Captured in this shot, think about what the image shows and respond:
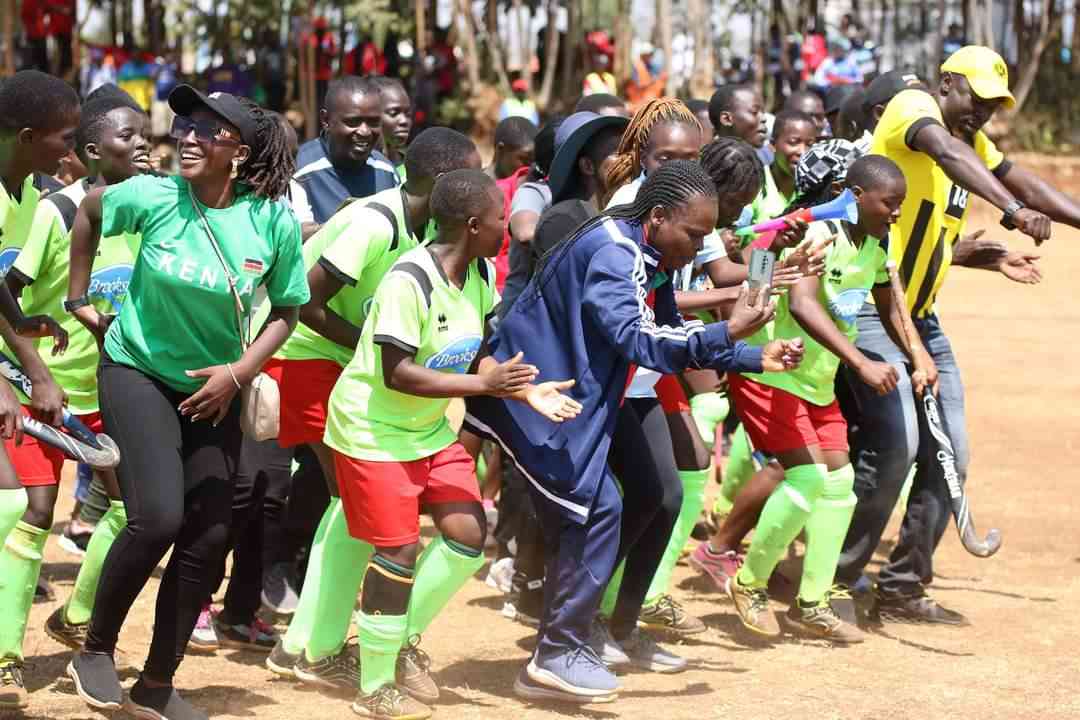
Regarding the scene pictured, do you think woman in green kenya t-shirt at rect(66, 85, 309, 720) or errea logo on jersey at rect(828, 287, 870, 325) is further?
errea logo on jersey at rect(828, 287, 870, 325)

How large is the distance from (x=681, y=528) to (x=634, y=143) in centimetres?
166

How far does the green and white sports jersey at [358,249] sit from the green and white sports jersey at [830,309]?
159cm

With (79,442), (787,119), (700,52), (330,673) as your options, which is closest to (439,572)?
(330,673)

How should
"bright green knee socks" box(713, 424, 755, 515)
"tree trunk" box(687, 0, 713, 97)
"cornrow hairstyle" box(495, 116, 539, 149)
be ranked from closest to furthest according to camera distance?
"bright green knee socks" box(713, 424, 755, 515), "cornrow hairstyle" box(495, 116, 539, 149), "tree trunk" box(687, 0, 713, 97)

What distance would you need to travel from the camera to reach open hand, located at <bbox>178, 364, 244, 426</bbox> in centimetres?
510

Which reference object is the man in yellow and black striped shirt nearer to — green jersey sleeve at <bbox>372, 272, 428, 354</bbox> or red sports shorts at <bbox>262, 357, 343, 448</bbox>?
red sports shorts at <bbox>262, 357, 343, 448</bbox>

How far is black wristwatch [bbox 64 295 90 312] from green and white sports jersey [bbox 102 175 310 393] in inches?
17.4

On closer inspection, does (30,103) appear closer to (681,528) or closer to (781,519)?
(681,528)

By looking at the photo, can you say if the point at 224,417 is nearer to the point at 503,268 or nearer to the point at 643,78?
the point at 503,268

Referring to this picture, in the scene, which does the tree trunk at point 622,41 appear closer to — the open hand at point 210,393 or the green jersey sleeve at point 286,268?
the green jersey sleeve at point 286,268

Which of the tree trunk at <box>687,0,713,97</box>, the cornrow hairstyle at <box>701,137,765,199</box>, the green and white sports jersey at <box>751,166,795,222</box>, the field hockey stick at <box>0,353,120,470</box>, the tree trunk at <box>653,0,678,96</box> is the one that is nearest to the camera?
the field hockey stick at <box>0,353,120,470</box>

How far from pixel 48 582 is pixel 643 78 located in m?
15.2

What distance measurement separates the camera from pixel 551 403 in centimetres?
509

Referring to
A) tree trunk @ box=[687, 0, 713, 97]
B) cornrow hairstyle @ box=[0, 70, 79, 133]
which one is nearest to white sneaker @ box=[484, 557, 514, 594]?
cornrow hairstyle @ box=[0, 70, 79, 133]
